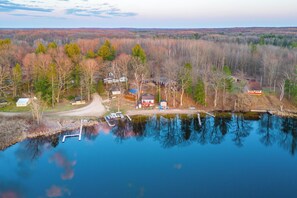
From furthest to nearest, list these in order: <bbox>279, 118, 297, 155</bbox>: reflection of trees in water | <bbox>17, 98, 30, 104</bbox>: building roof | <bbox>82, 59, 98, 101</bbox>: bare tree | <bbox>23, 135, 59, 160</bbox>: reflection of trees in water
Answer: <bbox>82, 59, 98, 101</bbox>: bare tree
<bbox>17, 98, 30, 104</bbox>: building roof
<bbox>279, 118, 297, 155</bbox>: reflection of trees in water
<bbox>23, 135, 59, 160</bbox>: reflection of trees in water

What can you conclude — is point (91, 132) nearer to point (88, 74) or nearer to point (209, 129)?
point (88, 74)

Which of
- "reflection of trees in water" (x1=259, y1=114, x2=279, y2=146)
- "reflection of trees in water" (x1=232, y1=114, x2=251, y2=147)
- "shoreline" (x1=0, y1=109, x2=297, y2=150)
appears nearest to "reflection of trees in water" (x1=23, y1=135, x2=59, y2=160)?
"shoreline" (x1=0, y1=109, x2=297, y2=150)

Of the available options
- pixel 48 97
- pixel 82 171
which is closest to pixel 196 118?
pixel 82 171

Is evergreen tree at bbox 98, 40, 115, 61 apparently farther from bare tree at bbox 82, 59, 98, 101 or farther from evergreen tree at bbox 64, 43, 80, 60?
bare tree at bbox 82, 59, 98, 101


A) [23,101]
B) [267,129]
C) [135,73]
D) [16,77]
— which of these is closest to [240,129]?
[267,129]

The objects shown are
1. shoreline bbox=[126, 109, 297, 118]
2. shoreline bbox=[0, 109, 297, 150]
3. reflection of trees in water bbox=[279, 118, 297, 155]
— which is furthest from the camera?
shoreline bbox=[126, 109, 297, 118]

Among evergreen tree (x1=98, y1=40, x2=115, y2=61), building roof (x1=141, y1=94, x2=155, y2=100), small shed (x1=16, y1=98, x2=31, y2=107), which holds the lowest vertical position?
small shed (x1=16, y1=98, x2=31, y2=107)
